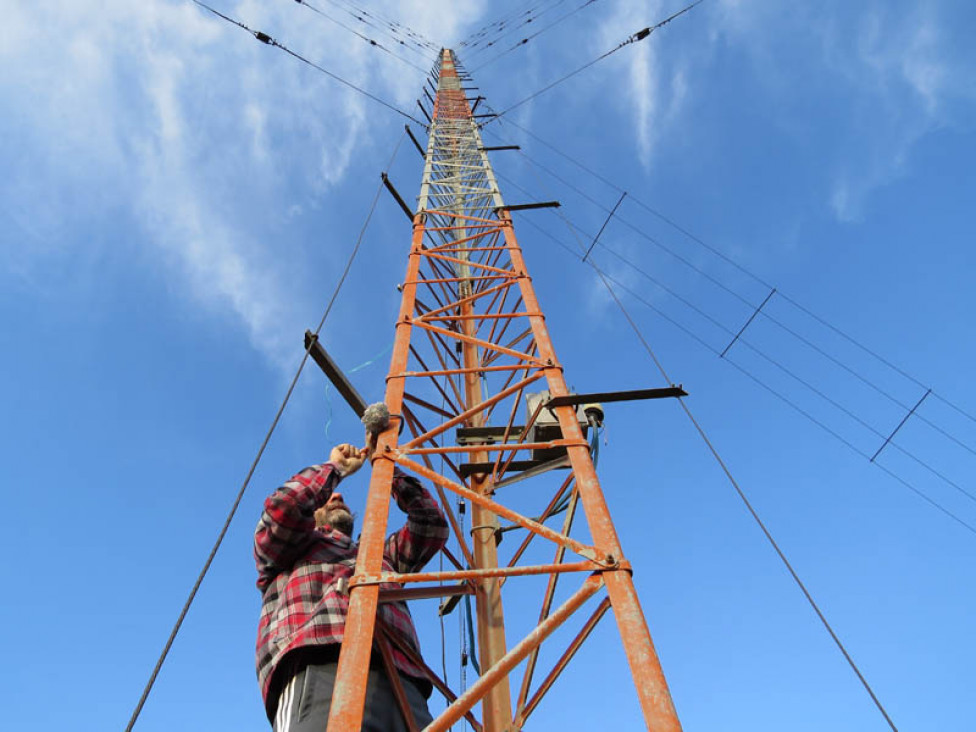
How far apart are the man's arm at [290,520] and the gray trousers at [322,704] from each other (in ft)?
2.62

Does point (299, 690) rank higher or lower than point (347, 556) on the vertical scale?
lower

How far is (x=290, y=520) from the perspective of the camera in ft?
12.6

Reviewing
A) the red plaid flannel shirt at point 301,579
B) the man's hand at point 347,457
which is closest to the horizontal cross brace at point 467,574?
the red plaid flannel shirt at point 301,579

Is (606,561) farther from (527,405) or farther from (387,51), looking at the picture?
(387,51)

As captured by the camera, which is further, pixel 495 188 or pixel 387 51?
pixel 387 51

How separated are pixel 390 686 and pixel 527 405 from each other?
2.89 m

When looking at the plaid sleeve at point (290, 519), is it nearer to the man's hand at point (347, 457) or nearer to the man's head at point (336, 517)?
the man's hand at point (347, 457)

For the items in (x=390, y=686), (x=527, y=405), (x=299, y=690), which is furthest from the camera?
(x=527, y=405)

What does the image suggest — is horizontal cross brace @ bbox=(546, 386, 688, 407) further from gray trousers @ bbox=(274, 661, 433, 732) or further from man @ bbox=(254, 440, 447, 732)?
gray trousers @ bbox=(274, 661, 433, 732)

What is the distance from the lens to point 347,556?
14.3ft

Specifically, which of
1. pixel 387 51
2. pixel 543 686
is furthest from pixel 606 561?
pixel 387 51

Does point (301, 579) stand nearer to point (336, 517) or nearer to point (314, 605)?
point (314, 605)

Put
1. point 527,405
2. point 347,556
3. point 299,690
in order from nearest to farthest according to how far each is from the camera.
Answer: point 299,690 → point 347,556 → point 527,405

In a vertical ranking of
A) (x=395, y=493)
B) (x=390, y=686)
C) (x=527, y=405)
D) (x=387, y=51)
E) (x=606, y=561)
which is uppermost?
(x=387, y=51)
